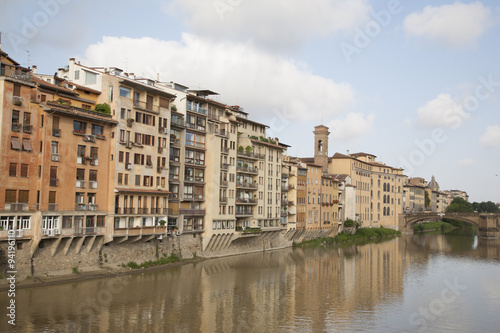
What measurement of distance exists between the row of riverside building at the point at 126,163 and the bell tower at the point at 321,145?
32.4 m

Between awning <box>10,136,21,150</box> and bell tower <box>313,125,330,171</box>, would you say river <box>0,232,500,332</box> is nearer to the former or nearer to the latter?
awning <box>10,136,21,150</box>

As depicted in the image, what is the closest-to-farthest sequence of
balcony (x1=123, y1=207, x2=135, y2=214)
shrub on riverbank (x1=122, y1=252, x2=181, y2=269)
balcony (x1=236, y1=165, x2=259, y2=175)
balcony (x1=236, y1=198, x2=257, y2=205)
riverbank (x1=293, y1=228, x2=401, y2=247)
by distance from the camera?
balcony (x1=123, y1=207, x2=135, y2=214) → shrub on riverbank (x1=122, y1=252, x2=181, y2=269) → balcony (x1=236, y1=198, x2=257, y2=205) → balcony (x1=236, y1=165, x2=259, y2=175) → riverbank (x1=293, y1=228, x2=401, y2=247)

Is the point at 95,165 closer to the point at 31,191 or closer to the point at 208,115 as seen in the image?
the point at 31,191

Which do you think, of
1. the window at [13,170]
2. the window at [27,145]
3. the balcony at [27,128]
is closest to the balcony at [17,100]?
the balcony at [27,128]

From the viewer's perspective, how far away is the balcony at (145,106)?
174ft

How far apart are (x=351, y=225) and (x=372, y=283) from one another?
55927 mm

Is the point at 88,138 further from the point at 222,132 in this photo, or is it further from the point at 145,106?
the point at 222,132

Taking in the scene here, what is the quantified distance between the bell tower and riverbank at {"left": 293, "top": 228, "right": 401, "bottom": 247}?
58.5 feet

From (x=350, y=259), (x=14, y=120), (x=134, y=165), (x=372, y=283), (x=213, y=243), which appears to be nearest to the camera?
(x=14, y=120)

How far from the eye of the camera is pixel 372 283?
187ft

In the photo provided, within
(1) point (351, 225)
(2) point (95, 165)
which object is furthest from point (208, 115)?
(1) point (351, 225)

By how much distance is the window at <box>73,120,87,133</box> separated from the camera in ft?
153

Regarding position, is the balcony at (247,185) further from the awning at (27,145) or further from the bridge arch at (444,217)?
the bridge arch at (444,217)

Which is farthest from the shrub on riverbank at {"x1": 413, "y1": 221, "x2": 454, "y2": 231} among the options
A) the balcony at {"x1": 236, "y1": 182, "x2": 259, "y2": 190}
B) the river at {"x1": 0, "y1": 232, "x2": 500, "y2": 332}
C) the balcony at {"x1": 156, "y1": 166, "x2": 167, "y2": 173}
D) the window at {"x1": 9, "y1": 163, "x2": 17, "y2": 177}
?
the window at {"x1": 9, "y1": 163, "x2": 17, "y2": 177}
